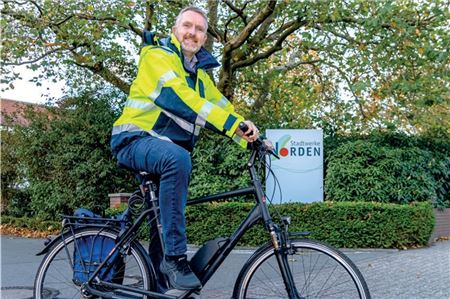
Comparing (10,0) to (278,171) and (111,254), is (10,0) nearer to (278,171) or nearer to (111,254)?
(278,171)

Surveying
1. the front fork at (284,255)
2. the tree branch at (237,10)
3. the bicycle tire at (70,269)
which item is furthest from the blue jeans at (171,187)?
the tree branch at (237,10)

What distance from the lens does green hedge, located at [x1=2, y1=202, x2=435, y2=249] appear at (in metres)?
9.41

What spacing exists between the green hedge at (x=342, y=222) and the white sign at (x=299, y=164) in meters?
0.99

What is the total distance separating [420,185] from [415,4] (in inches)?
142

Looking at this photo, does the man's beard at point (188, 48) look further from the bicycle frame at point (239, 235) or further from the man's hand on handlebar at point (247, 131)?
the bicycle frame at point (239, 235)

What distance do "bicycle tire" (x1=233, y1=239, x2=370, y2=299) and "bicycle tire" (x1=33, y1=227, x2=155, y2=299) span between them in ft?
2.36

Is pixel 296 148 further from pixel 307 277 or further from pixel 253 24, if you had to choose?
pixel 307 277

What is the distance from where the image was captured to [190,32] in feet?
12.4

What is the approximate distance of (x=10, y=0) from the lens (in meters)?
12.1

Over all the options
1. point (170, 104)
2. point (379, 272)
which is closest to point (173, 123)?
point (170, 104)

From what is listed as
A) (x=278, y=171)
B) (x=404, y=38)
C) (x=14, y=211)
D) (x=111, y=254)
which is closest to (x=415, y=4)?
(x=404, y=38)

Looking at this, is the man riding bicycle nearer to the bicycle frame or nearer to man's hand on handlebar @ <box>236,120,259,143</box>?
man's hand on handlebar @ <box>236,120,259,143</box>

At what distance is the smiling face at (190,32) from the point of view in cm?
377

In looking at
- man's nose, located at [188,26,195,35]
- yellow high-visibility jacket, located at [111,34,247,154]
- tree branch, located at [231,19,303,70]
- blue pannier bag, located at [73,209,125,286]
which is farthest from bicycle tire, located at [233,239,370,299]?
tree branch, located at [231,19,303,70]
